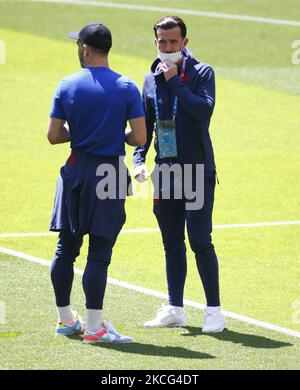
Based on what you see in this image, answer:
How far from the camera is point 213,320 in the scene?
9.62 m

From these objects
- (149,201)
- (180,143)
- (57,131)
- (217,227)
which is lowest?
(217,227)

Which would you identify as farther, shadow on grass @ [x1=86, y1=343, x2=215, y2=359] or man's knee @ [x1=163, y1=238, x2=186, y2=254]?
man's knee @ [x1=163, y1=238, x2=186, y2=254]

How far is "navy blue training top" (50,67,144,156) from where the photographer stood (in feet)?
29.7

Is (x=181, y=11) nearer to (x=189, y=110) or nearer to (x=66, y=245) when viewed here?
(x=189, y=110)

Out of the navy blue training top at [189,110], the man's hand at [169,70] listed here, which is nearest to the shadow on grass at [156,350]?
the navy blue training top at [189,110]

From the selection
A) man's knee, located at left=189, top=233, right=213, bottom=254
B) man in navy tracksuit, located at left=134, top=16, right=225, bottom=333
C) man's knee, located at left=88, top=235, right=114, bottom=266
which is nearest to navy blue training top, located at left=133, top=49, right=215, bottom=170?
man in navy tracksuit, located at left=134, top=16, right=225, bottom=333

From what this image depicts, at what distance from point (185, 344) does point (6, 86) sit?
12111 millimetres

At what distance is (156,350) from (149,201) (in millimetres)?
5877

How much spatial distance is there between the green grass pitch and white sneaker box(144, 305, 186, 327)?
9cm

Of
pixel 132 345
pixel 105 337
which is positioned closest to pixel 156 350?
pixel 132 345

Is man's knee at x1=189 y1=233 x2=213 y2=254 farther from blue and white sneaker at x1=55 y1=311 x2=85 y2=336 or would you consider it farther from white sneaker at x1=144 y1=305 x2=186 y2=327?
blue and white sneaker at x1=55 y1=311 x2=85 y2=336

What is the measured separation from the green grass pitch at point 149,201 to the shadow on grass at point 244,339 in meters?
0.02

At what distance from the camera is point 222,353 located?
9.01 m
